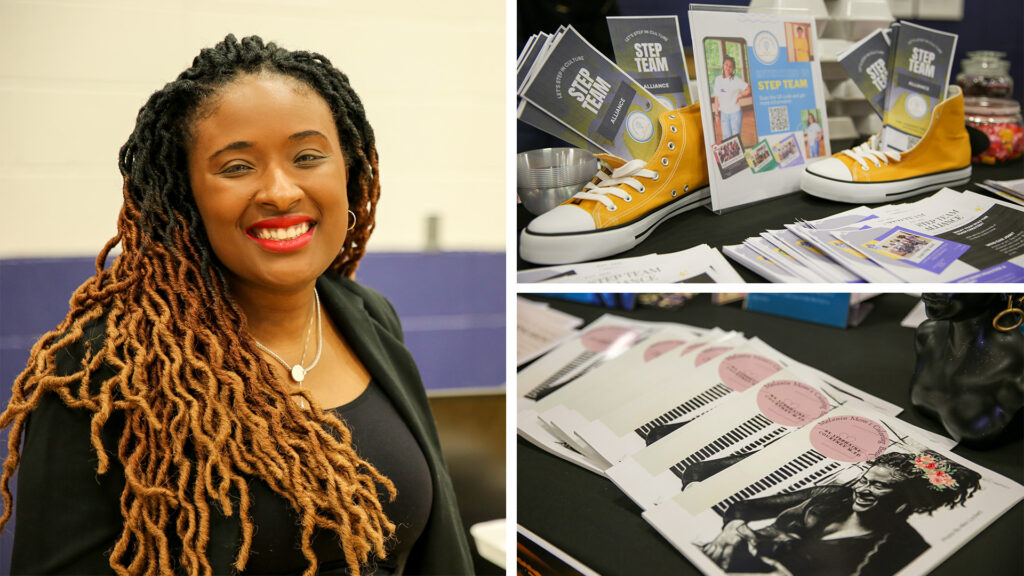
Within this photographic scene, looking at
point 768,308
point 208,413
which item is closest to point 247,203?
point 208,413

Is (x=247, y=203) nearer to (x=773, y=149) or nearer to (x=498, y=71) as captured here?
(x=498, y=71)

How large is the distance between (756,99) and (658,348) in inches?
20.6

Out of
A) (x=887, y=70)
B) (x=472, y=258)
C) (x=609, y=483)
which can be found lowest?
(x=609, y=483)

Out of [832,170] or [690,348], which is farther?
[690,348]

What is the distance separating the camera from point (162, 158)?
0.97 m

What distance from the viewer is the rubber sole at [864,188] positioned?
1.16 m

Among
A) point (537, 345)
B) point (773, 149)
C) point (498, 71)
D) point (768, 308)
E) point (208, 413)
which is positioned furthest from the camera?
point (768, 308)

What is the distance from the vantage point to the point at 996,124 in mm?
1237

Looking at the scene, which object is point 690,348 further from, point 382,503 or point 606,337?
point 382,503

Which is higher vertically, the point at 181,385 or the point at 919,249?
the point at 919,249

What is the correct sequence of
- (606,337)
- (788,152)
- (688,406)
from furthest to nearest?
(606,337), (688,406), (788,152)

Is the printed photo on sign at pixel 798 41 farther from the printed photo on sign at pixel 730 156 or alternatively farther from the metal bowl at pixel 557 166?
the metal bowl at pixel 557 166

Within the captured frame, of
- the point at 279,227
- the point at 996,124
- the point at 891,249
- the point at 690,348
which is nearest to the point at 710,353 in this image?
the point at 690,348

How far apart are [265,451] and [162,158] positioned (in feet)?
1.38
